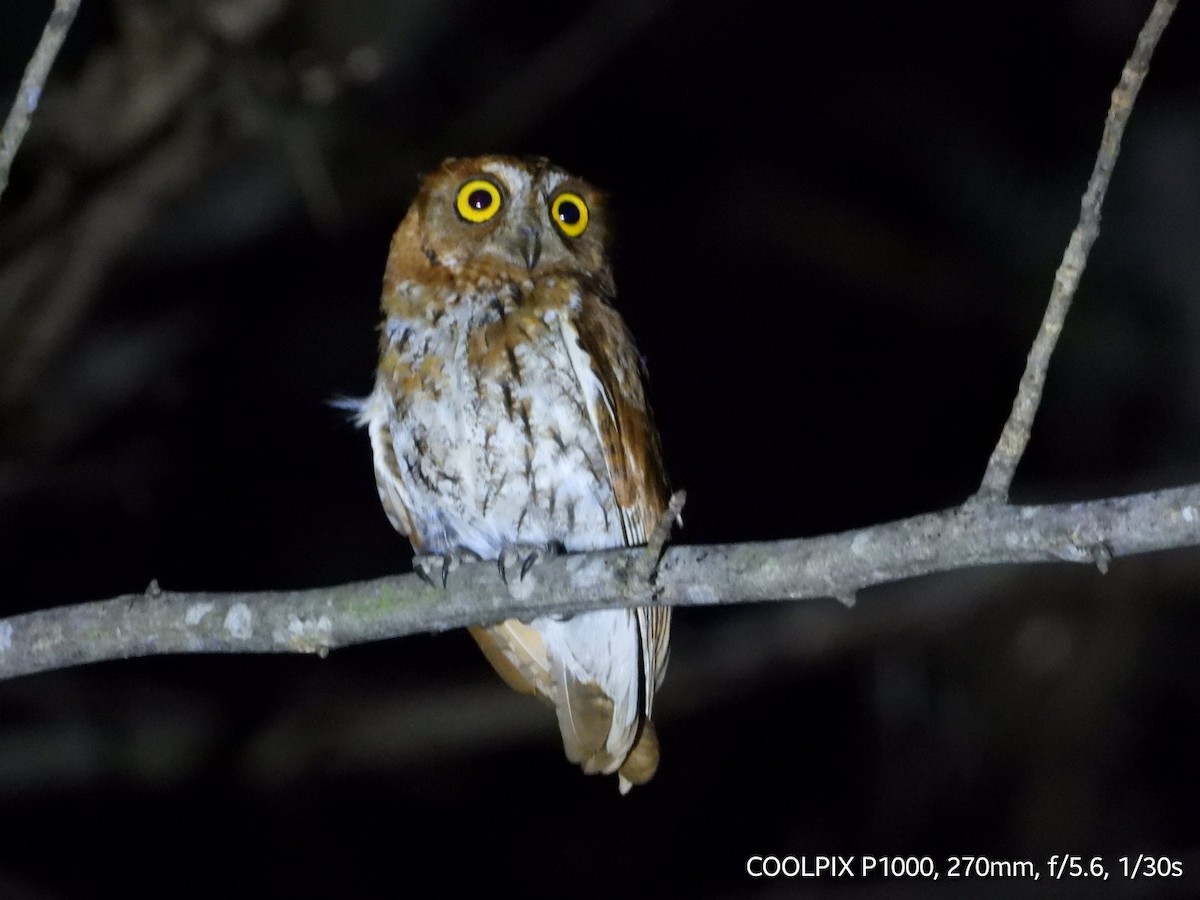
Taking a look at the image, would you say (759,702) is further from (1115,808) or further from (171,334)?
(171,334)

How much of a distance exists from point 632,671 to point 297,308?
283 centimetres

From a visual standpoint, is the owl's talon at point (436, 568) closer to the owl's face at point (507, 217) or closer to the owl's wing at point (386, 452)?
the owl's wing at point (386, 452)

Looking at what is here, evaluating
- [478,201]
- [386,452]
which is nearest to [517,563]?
[386,452]

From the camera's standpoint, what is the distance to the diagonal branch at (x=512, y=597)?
1.94 m

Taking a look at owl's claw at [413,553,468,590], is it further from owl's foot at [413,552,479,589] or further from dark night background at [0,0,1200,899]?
dark night background at [0,0,1200,899]

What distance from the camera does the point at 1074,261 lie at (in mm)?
1801

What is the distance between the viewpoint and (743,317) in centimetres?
622

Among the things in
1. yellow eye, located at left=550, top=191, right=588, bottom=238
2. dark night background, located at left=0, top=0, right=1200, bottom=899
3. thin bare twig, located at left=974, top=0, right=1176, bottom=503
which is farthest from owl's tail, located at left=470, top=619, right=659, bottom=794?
dark night background, located at left=0, top=0, right=1200, bottom=899

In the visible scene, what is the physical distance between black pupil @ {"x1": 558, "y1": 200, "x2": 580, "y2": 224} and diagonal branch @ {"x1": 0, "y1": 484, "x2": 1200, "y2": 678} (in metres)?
1.20


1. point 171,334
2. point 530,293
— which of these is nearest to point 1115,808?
point 530,293

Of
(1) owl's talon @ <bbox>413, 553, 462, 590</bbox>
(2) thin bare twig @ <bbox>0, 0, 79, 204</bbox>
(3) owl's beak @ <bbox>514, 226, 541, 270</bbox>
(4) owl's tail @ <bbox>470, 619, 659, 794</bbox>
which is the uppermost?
(2) thin bare twig @ <bbox>0, 0, 79, 204</bbox>

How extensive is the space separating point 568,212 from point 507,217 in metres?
0.21

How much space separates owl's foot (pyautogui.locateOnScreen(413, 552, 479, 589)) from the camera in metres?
2.48

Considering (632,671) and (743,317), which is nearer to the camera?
(632,671)
